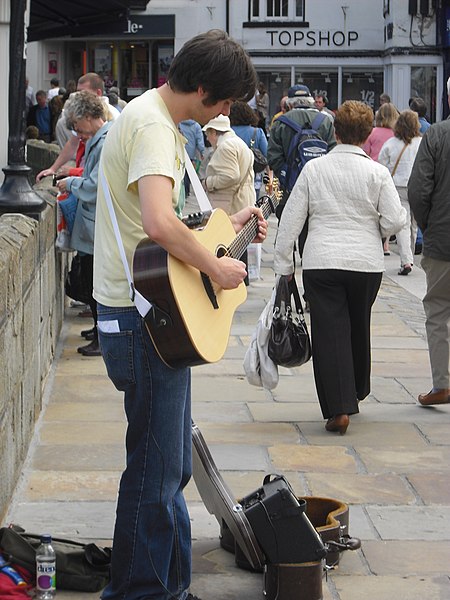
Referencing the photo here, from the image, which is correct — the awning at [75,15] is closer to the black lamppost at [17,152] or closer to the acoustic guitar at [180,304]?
the black lamppost at [17,152]

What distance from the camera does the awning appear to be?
666 inches

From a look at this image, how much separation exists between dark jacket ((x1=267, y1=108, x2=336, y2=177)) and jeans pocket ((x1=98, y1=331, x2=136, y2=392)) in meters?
7.45

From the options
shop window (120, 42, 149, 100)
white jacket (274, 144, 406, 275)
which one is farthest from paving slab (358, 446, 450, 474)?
shop window (120, 42, 149, 100)

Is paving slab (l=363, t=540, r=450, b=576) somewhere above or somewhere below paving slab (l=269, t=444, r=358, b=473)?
below

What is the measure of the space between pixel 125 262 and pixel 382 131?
11965mm

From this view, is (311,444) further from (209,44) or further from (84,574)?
(209,44)

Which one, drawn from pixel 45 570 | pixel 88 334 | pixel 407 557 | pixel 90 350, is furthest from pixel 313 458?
pixel 88 334

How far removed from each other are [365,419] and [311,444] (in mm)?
684

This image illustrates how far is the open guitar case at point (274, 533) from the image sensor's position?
436 centimetres

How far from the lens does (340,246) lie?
6.74 meters

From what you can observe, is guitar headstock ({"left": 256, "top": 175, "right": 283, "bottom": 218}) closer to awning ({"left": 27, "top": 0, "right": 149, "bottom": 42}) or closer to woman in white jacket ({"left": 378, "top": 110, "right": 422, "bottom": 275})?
woman in white jacket ({"left": 378, "top": 110, "right": 422, "bottom": 275})

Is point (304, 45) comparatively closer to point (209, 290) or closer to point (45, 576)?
point (45, 576)

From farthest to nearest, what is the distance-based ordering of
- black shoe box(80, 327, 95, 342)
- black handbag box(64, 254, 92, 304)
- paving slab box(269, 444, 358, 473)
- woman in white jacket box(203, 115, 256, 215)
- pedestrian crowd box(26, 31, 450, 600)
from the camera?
1. woman in white jacket box(203, 115, 256, 215)
2. black shoe box(80, 327, 95, 342)
3. black handbag box(64, 254, 92, 304)
4. paving slab box(269, 444, 358, 473)
5. pedestrian crowd box(26, 31, 450, 600)

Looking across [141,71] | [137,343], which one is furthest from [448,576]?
[141,71]
